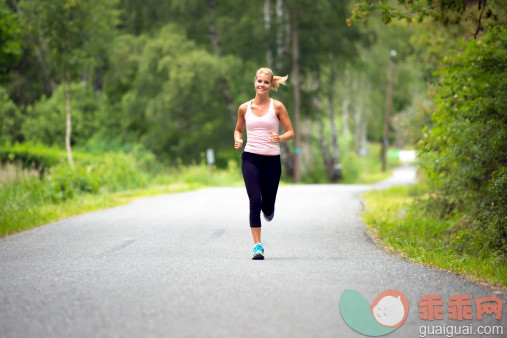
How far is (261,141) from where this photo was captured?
6.96 metres

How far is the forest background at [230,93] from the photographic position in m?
8.65

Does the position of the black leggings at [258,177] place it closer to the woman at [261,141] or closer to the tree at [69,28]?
the woman at [261,141]

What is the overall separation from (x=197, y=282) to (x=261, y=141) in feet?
6.71

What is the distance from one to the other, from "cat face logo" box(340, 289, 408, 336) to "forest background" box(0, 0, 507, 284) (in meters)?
1.67

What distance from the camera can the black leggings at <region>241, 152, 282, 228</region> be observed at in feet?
23.1

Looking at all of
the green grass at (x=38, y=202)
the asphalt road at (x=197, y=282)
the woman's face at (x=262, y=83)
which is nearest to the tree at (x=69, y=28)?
the green grass at (x=38, y=202)

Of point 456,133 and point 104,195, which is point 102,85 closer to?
point 104,195

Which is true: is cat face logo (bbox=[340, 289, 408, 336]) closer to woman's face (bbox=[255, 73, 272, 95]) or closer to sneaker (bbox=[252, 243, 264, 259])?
sneaker (bbox=[252, 243, 264, 259])

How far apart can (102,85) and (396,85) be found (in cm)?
2918

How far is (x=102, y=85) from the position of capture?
43.4 metres

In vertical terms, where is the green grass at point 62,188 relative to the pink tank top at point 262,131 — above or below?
below

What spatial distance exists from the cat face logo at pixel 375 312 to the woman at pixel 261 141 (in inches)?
85.0

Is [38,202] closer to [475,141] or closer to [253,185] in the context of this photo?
[253,185]

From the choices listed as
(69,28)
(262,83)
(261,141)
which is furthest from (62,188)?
(262,83)
